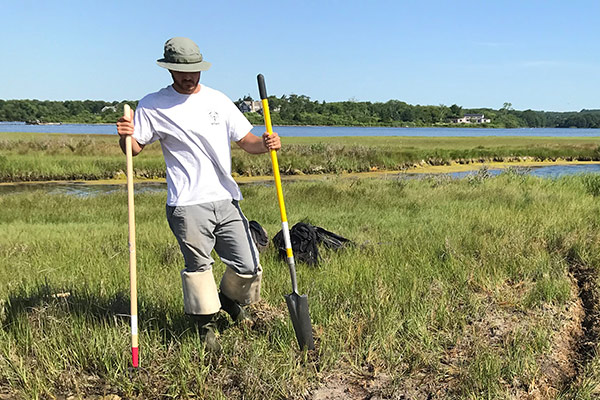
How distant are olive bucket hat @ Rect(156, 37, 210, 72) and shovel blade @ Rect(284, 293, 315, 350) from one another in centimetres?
170

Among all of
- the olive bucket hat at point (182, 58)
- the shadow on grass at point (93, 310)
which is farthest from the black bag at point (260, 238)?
the olive bucket hat at point (182, 58)

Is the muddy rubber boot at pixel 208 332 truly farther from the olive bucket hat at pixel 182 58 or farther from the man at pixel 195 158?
the olive bucket hat at pixel 182 58

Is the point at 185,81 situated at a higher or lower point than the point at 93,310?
higher

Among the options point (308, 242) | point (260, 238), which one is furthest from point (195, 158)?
point (260, 238)

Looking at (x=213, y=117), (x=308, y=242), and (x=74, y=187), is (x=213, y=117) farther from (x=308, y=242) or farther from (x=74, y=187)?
(x=74, y=187)

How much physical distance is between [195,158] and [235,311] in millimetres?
1364

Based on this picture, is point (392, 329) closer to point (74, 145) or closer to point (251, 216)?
point (251, 216)

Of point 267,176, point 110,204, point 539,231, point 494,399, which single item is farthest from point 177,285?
point 267,176

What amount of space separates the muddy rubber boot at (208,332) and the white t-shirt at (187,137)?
87 centimetres

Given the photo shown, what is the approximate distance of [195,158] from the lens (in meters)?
3.60

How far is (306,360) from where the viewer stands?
352 centimetres

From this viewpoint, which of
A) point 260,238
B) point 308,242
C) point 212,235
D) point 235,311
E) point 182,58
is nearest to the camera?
point 182,58

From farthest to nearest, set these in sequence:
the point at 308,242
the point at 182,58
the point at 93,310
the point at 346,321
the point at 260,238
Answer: the point at 260,238 < the point at 308,242 < the point at 93,310 < the point at 346,321 < the point at 182,58

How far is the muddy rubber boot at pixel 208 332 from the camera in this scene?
368 centimetres
